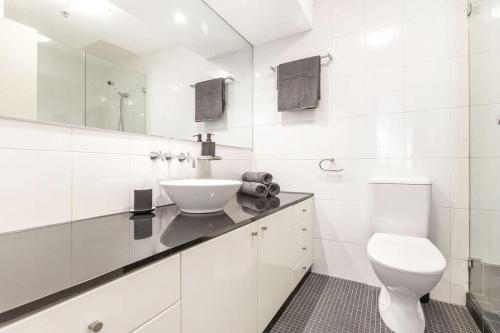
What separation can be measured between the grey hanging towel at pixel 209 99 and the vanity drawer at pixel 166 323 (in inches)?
51.7

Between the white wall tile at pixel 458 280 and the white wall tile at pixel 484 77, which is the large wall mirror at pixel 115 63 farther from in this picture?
the white wall tile at pixel 458 280

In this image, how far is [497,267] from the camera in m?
1.27

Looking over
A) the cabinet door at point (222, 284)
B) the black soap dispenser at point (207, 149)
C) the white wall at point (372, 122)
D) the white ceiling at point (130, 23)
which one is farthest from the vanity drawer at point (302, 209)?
the white ceiling at point (130, 23)

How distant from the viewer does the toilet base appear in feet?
4.04

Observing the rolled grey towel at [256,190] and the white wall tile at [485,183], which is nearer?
the white wall tile at [485,183]

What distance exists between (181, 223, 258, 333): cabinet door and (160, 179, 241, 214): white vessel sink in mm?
212

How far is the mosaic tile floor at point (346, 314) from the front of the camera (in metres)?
1.30

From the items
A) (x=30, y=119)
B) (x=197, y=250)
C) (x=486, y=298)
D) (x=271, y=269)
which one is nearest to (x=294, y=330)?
(x=271, y=269)

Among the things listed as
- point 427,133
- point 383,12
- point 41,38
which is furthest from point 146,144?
point 383,12

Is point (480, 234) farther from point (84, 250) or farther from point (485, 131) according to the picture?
point (84, 250)

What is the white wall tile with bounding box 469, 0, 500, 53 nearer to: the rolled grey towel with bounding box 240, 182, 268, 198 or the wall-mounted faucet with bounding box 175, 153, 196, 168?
the rolled grey towel with bounding box 240, 182, 268, 198

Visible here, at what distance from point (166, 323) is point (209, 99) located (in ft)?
5.07

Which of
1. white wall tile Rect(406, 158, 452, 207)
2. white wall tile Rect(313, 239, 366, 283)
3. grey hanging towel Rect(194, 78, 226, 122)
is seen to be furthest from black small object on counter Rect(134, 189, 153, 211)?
white wall tile Rect(406, 158, 452, 207)

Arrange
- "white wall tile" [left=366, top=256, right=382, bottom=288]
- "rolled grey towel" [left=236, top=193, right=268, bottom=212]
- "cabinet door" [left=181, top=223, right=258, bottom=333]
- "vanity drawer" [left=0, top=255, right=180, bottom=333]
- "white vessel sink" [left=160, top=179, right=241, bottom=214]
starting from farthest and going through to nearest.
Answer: "white wall tile" [left=366, top=256, right=382, bottom=288]
"rolled grey towel" [left=236, top=193, right=268, bottom=212]
"white vessel sink" [left=160, top=179, right=241, bottom=214]
"cabinet door" [left=181, top=223, right=258, bottom=333]
"vanity drawer" [left=0, top=255, right=180, bottom=333]
